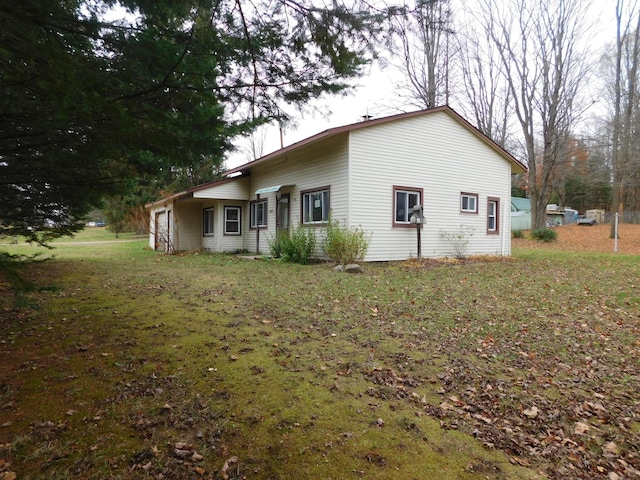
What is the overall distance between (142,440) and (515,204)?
3921cm

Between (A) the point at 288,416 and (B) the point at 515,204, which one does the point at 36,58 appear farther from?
(B) the point at 515,204

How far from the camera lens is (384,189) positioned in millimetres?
11883

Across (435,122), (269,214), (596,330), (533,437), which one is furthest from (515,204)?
(533,437)

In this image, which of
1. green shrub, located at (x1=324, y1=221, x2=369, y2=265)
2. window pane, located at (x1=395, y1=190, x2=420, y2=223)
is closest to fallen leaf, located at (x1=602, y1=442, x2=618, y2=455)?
green shrub, located at (x1=324, y1=221, x2=369, y2=265)

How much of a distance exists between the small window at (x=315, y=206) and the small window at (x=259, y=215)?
250 centimetres

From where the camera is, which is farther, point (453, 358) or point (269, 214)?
point (269, 214)

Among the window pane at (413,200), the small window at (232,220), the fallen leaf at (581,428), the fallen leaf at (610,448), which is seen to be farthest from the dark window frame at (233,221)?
the fallen leaf at (610,448)

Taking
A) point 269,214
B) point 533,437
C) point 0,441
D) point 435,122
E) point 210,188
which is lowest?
point 533,437

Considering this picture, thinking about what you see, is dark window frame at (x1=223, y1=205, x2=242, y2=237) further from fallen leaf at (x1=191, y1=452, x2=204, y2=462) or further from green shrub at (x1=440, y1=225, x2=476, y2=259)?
fallen leaf at (x1=191, y1=452, x2=204, y2=462)

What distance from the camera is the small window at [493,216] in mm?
14812

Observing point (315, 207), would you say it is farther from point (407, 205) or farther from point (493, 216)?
point (493, 216)

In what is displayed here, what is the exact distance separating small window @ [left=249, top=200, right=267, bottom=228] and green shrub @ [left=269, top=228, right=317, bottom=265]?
114 inches

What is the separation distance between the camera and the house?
11.5 meters

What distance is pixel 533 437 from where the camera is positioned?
2.67m
